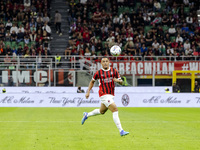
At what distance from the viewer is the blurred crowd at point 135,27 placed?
36125mm

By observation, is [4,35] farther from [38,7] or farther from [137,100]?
[137,100]

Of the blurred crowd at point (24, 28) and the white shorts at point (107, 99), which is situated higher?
the blurred crowd at point (24, 28)

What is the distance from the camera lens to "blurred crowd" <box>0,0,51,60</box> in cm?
3478

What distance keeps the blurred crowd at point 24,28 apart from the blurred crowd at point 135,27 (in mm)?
2192

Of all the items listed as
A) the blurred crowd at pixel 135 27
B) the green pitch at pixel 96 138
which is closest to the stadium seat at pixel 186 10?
the blurred crowd at pixel 135 27

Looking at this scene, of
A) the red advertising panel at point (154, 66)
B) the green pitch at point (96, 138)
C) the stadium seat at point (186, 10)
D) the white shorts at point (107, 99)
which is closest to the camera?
the green pitch at point (96, 138)

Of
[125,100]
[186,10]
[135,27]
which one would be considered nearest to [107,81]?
[125,100]

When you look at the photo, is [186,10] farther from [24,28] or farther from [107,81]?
[107,81]

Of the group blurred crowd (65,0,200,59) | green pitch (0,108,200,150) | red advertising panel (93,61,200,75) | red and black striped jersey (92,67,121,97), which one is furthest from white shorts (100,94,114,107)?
blurred crowd (65,0,200,59)

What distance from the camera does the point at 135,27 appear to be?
1526 inches

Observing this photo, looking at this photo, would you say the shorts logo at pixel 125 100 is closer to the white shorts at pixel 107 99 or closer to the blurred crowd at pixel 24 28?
the blurred crowd at pixel 24 28

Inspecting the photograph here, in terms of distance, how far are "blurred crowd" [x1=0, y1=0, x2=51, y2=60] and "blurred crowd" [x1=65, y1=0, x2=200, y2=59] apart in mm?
2192

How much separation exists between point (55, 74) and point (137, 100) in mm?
6902

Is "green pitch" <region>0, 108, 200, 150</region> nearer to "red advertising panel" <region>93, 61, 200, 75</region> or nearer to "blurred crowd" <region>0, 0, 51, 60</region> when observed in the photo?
"red advertising panel" <region>93, 61, 200, 75</region>
